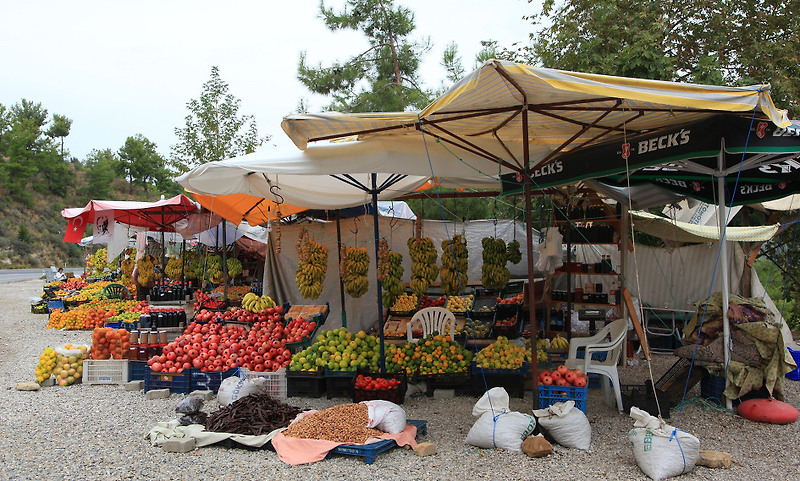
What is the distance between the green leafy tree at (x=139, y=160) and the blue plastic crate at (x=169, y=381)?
54.4 m

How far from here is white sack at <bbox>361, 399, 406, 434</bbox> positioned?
4.81 m

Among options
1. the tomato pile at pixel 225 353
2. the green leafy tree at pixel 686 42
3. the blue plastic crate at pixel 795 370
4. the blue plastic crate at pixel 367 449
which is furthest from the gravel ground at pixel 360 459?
the green leafy tree at pixel 686 42

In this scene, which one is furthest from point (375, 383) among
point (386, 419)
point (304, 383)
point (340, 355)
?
point (386, 419)

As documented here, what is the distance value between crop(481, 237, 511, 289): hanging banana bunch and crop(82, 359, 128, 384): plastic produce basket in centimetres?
475

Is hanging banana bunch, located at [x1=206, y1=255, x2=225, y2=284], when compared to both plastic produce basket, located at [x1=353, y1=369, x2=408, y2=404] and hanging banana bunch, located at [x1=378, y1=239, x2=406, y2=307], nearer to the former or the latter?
hanging banana bunch, located at [x1=378, y1=239, x2=406, y2=307]

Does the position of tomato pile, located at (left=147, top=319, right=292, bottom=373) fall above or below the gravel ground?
above

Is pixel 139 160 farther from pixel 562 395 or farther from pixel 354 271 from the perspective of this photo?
pixel 562 395

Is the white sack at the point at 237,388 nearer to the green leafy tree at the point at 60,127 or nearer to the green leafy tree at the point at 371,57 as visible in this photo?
the green leafy tree at the point at 371,57

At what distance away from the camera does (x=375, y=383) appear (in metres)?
5.90

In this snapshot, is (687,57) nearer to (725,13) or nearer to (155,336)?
(725,13)

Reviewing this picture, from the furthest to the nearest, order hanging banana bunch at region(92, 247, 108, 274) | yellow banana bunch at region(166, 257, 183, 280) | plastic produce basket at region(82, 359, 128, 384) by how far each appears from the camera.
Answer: hanging banana bunch at region(92, 247, 108, 274)
yellow banana bunch at region(166, 257, 183, 280)
plastic produce basket at region(82, 359, 128, 384)

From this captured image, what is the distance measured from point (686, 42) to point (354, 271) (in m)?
8.01

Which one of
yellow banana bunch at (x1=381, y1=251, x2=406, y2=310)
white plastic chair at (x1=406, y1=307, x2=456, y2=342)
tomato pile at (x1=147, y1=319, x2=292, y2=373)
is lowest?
tomato pile at (x1=147, y1=319, x2=292, y2=373)

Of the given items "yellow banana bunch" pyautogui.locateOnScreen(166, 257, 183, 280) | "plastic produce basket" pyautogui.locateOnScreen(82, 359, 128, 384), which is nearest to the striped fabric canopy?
"plastic produce basket" pyautogui.locateOnScreen(82, 359, 128, 384)
